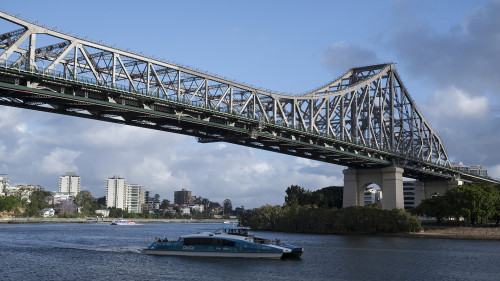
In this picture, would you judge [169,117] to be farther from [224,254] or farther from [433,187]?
[433,187]

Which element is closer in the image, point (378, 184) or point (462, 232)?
point (462, 232)

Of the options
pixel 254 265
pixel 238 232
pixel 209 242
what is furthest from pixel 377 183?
pixel 254 265

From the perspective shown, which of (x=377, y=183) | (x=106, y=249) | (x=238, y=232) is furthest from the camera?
(x=377, y=183)

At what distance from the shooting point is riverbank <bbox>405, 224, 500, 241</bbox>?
4045 inches

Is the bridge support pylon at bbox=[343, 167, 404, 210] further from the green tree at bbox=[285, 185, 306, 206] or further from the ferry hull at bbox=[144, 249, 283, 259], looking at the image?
the ferry hull at bbox=[144, 249, 283, 259]

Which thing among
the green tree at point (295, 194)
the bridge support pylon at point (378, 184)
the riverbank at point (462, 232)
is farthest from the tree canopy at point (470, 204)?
the green tree at point (295, 194)

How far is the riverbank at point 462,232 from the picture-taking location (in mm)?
102750

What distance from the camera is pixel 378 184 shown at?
128750 millimetres

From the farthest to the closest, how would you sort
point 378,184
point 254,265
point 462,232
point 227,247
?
point 378,184 → point 462,232 → point 227,247 → point 254,265

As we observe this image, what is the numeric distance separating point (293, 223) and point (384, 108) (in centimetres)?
3767

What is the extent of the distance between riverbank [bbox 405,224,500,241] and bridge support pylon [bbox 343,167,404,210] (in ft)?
31.5

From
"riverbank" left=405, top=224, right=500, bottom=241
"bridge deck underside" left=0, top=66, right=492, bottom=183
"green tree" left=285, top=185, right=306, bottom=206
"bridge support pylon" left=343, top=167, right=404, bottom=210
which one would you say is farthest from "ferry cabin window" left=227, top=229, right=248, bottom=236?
"green tree" left=285, top=185, right=306, bottom=206

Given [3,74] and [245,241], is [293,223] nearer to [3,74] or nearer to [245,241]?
[245,241]

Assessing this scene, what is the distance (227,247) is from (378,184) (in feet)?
237
